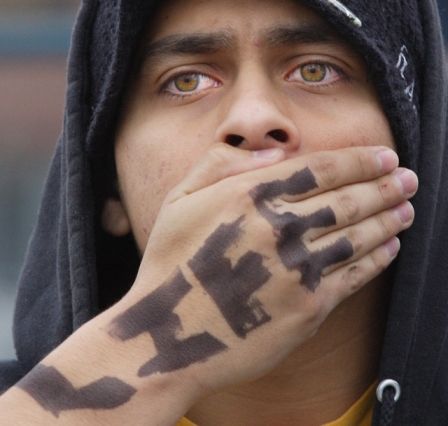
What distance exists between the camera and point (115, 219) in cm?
262

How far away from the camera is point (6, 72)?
636 cm

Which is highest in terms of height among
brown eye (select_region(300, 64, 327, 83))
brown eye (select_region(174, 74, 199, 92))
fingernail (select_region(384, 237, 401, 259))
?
brown eye (select_region(300, 64, 327, 83))

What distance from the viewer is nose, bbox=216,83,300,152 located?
2.13 meters

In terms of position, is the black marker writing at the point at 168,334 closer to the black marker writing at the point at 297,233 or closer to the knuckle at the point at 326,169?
the black marker writing at the point at 297,233

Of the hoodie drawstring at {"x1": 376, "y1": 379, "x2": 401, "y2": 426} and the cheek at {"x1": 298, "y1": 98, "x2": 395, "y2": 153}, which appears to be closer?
the cheek at {"x1": 298, "y1": 98, "x2": 395, "y2": 153}

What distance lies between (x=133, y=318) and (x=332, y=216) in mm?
415

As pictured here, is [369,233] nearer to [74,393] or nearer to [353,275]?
[353,275]

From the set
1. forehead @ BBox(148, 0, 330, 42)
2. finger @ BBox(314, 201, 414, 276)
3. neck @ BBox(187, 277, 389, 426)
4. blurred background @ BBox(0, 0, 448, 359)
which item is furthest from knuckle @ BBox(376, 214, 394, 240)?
blurred background @ BBox(0, 0, 448, 359)

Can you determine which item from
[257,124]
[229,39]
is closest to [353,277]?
[257,124]

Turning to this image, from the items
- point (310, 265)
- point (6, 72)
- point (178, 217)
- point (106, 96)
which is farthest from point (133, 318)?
point (6, 72)

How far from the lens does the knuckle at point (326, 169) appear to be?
2.09 m

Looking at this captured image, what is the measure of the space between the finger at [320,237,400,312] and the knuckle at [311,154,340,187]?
0.16 m

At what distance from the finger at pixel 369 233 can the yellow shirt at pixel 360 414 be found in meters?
0.48

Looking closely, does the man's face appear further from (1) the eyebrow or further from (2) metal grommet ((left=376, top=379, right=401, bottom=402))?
(2) metal grommet ((left=376, top=379, right=401, bottom=402))
